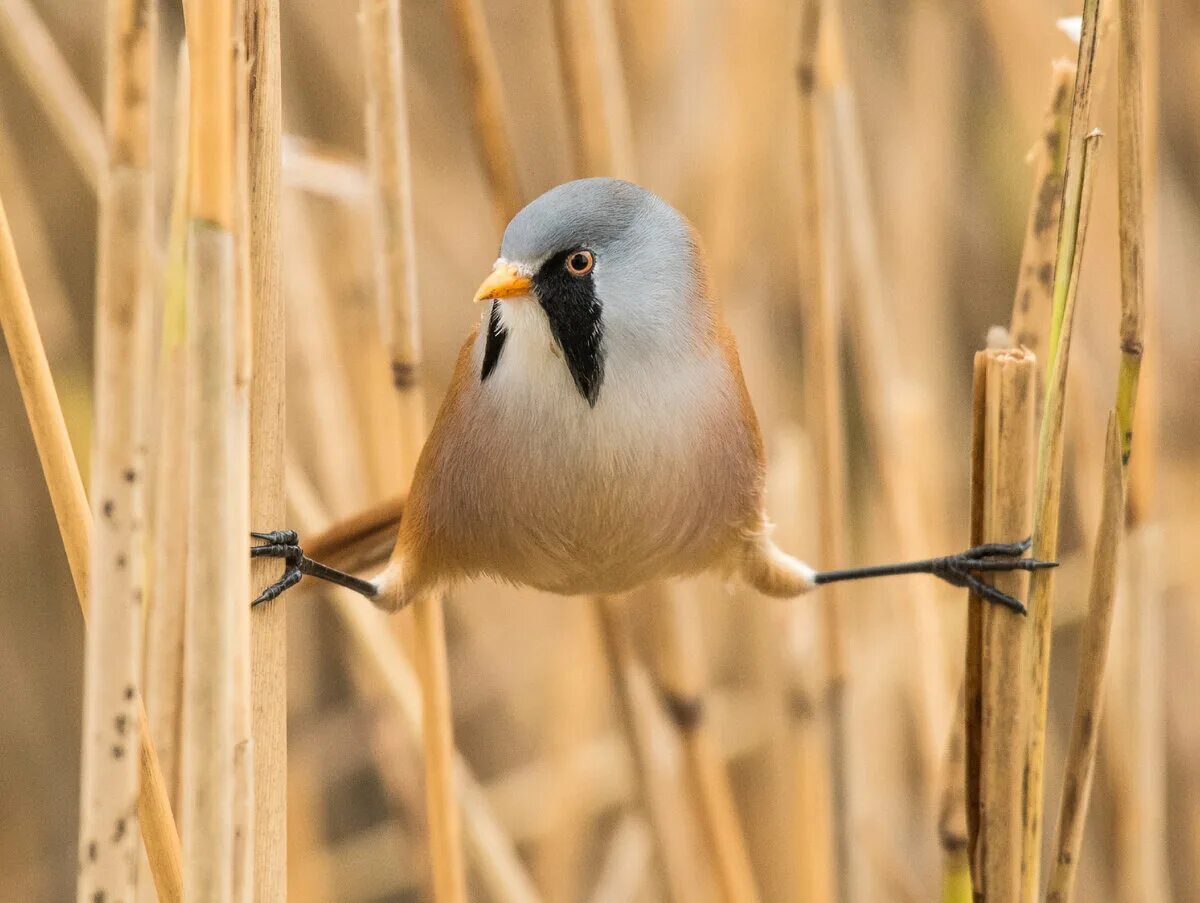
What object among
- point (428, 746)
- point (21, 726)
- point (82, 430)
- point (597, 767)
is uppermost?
point (82, 430)

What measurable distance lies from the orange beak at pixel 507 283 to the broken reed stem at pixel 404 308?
0.56 ft

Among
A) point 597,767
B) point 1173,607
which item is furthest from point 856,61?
point 597,767

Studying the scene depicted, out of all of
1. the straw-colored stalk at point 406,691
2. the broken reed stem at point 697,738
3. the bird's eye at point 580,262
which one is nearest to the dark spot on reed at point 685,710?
the broken reed stem at point 697,738

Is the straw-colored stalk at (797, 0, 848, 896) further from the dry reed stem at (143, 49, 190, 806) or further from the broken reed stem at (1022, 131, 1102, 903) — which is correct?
the dry reed stem at (143, 49, 190, 806)

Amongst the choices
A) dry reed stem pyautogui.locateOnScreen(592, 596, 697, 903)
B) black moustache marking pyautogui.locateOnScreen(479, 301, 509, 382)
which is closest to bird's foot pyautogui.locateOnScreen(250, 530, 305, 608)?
black moustache marking pyautogui.locateOnScreen(479, 301, 509, 382)

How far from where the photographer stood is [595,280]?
131 centimetres

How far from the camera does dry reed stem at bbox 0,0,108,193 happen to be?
160 centimetres

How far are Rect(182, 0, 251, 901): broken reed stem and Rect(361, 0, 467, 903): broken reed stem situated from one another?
46 cm

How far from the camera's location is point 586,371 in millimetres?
1319

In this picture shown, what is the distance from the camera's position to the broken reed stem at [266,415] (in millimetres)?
1010

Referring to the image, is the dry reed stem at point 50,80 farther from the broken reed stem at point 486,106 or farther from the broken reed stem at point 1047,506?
the broken reed stem at point 1047,506

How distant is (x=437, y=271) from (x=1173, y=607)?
5.05 ft

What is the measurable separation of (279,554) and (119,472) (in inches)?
11.4

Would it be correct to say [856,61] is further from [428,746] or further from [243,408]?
[243,408]
